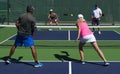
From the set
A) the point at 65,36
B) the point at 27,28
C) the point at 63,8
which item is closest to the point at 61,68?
the point at 27,28

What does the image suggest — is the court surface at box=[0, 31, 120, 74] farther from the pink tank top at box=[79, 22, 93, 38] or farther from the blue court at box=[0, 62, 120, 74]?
the pink tank top at box=[79, 22, 93, 38]

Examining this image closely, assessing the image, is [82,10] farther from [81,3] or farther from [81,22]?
[81,22]

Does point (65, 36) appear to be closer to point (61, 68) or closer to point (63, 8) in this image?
point (63, 8)

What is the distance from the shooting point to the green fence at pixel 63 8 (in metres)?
33.4

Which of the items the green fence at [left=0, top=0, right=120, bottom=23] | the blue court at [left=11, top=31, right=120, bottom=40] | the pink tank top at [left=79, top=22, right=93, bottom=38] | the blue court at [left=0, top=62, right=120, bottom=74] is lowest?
the blue court at [left=0, top=62, right=120, bottom=74]

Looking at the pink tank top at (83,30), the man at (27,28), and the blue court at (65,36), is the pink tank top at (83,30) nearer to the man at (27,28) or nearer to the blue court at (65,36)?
the man at (27,28)

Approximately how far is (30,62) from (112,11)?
2221cm

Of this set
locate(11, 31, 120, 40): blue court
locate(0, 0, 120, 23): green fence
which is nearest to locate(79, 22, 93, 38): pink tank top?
locate(11, 31, 120, 40): blue court

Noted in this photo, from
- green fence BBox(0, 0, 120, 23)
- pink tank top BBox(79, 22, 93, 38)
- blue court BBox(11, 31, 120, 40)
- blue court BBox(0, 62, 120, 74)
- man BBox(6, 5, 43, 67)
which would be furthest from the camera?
green fence BBox(0, 0, 120, 23)

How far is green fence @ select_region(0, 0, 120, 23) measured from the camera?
110ft

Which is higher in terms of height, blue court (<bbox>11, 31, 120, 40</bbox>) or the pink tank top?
the pink tank top

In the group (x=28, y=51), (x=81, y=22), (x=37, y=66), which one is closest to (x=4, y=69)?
(x=37, y=66)

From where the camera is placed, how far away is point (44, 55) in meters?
14.6

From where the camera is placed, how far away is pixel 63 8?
33562mm
